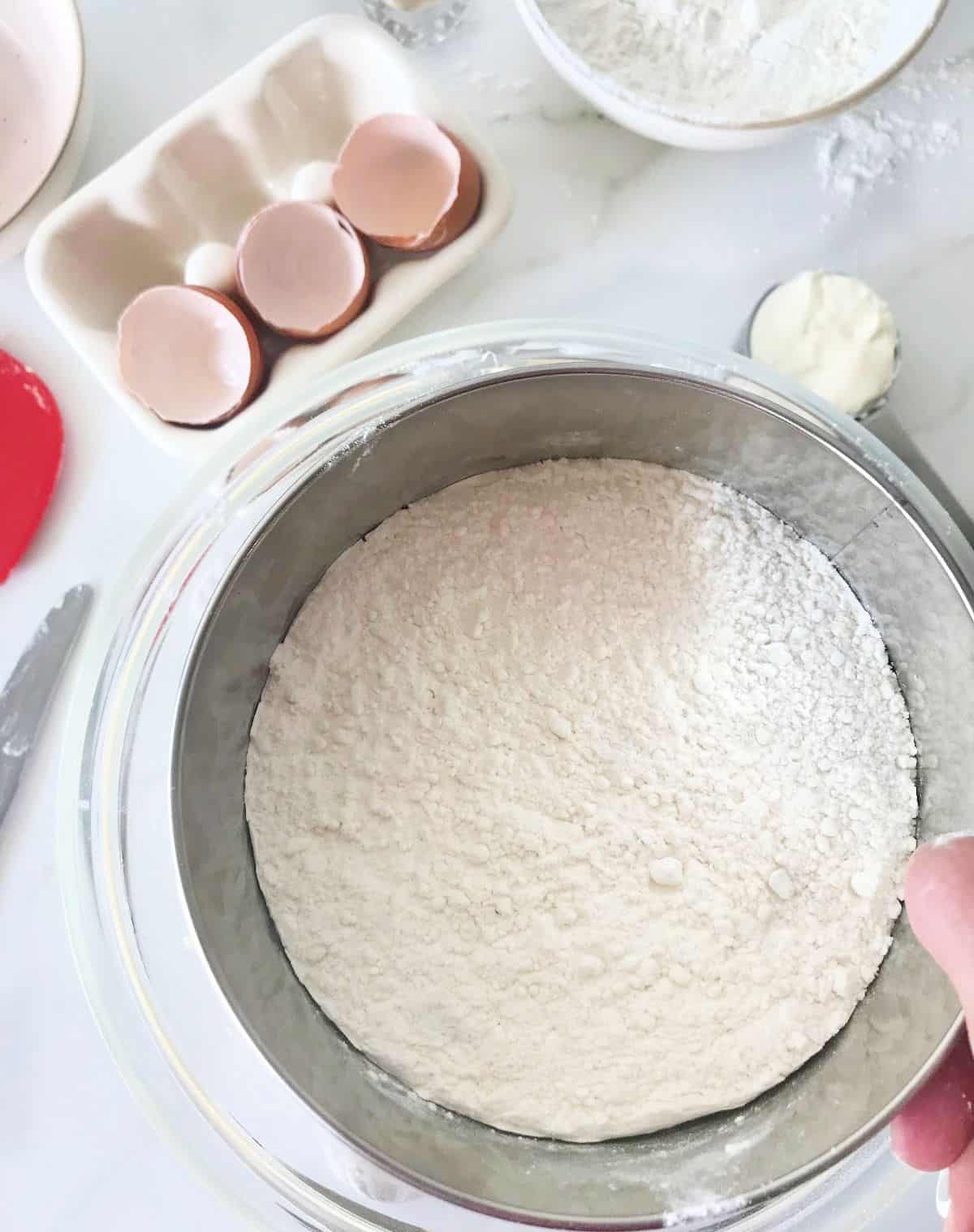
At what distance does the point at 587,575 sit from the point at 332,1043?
264 millimetres

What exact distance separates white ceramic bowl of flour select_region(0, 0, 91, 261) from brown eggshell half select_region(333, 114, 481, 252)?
0.15m

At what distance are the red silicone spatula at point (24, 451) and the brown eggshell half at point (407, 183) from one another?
21 cm

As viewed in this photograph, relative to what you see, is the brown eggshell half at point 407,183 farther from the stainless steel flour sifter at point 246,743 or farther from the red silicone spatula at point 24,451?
the red silicone spatula at point 24,451

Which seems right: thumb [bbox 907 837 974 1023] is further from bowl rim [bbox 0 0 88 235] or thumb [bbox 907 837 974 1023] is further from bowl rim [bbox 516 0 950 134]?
bowl rim [bbox 0 0 88 235]

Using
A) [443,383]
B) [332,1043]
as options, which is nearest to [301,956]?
[332,1043]

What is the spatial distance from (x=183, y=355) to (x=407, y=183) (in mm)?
152

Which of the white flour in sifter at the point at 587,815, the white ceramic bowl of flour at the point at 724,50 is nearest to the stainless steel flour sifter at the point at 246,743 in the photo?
the white flour in sifter at the point at 587,815

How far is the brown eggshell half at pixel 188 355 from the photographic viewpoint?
1.86 ft

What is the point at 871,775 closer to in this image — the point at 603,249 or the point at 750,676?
the point at 750,676

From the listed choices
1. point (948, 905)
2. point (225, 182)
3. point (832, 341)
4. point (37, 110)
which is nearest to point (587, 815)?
point (948, 905)

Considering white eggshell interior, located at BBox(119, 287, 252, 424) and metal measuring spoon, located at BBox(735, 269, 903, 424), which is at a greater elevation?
white eggshell interior, located at BBox(119, 287, 252, 424)

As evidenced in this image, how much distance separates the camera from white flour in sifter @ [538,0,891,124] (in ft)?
1.86

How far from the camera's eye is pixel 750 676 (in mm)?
536

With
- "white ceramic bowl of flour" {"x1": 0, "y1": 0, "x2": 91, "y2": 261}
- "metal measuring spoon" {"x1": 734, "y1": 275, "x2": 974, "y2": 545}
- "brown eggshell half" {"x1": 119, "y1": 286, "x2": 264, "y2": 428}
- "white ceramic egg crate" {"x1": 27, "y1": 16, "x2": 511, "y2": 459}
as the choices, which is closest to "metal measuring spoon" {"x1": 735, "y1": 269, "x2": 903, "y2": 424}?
"metal measuring spoon" {"x1": 734, "y1": 275, "x2": 974, "y2": 545}
